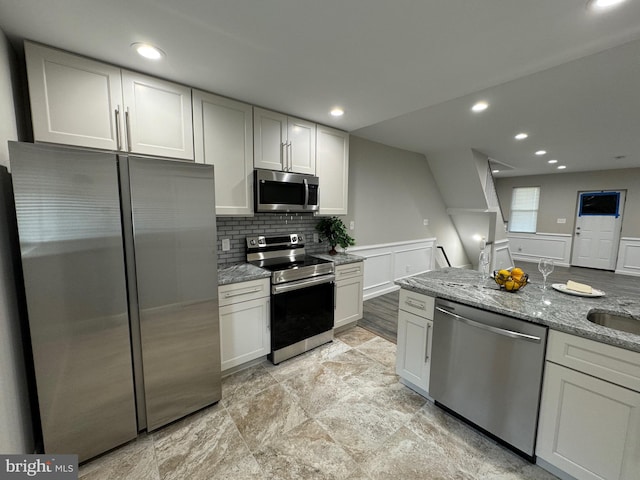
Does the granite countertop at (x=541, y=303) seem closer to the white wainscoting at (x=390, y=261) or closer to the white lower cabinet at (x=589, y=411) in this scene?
the white lower cabinet at (x=589, y=411)

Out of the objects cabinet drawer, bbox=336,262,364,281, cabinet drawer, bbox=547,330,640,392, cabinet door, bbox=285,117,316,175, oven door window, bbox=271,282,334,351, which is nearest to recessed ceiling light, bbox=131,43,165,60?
cabinet door, bbox=285,117,316,175

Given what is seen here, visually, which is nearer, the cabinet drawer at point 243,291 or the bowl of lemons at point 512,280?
the bowl of lemons at point 512,280

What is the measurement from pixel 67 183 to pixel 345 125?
260 centimetres

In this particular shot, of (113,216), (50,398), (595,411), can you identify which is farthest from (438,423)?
(113,216)

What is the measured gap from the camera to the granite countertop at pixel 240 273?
2228 mm

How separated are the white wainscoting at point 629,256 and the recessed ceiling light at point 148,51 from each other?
31.9ft

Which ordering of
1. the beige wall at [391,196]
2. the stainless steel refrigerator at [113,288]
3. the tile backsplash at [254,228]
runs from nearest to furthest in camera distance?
the stainless steel refrigerator at [113,288]
the tile backsplash at [254,228]
the beige wall at [391,196]

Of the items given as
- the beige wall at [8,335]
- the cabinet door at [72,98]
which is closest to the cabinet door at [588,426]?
the beige wall at [8,335]

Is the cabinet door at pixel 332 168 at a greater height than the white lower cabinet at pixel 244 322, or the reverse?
the cabinet door at pixel 332 168

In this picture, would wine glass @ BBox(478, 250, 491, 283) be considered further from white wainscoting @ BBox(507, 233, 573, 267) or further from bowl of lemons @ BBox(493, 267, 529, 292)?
white wainscoting @ BBox(507, 233, 573, 267)

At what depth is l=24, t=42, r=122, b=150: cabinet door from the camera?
157 cm

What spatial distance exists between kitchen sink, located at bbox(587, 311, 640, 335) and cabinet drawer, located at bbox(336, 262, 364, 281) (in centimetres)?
201

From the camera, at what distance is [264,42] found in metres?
1.58

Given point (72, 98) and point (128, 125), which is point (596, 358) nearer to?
point (128, 125)
